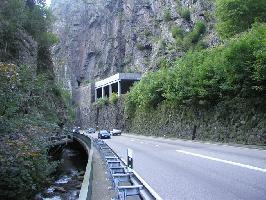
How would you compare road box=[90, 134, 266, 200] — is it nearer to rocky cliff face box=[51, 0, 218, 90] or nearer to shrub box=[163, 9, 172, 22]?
rocky cliff face box=[51, 0, 218, 90]

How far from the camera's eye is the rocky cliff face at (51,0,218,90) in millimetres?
76000

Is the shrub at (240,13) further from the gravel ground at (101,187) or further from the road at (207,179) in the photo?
the gravel ground at (101,187)

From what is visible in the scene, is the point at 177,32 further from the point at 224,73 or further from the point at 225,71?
the point at 225,71

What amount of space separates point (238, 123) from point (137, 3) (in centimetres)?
8233

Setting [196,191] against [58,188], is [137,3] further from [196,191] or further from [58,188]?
[196,191]

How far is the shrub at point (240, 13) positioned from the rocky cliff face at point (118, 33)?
14340 millimetres

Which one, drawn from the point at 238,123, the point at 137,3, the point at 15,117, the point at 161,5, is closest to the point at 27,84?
the point at 15,117

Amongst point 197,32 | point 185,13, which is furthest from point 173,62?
point 185,13

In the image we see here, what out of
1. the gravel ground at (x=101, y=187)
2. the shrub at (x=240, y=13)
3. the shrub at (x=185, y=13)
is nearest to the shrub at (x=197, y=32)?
the shrub at (x=185, y=13)

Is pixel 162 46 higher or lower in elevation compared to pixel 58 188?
higher

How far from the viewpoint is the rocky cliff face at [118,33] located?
7600cm

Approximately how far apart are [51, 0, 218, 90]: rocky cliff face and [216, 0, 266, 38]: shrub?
14340 mm

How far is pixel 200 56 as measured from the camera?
130ft

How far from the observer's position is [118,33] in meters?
111
